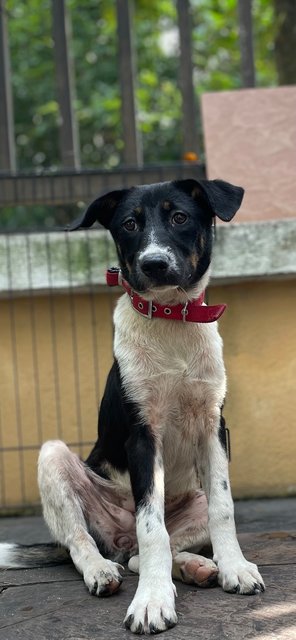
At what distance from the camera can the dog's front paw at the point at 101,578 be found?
133 inches

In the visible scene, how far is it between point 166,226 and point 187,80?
9.50ft

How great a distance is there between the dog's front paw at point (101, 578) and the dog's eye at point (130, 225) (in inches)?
56.7

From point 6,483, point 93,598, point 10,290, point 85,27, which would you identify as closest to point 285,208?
point 10,290

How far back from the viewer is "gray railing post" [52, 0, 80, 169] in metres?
6.00

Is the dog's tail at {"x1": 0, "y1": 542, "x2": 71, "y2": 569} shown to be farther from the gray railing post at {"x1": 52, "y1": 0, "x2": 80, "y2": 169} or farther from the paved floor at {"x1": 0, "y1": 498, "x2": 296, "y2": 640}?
the gray railing post at {"x1": 52, "y1": 0, "x2": 80, "y2": 169}

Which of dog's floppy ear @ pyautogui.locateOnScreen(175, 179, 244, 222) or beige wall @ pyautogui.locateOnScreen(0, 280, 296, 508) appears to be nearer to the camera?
dog's floppy ear @ pyautogui.locateOnScreen(175, 179, 244, 222)

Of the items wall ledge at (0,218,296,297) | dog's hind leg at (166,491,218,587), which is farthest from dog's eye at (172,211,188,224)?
wall ledge at (0,218,296,297)

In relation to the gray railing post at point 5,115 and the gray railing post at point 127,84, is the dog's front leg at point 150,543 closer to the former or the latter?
the gray railing post at point 127,84

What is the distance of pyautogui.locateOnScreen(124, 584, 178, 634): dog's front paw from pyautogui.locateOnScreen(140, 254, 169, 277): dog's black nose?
121 centimetres

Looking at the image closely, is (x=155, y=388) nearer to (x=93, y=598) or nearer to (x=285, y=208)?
(x=93, y=598)

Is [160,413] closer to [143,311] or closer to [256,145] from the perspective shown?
[143,311]

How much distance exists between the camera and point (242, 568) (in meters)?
3.33

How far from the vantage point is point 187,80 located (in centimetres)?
603

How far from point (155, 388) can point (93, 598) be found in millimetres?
915
